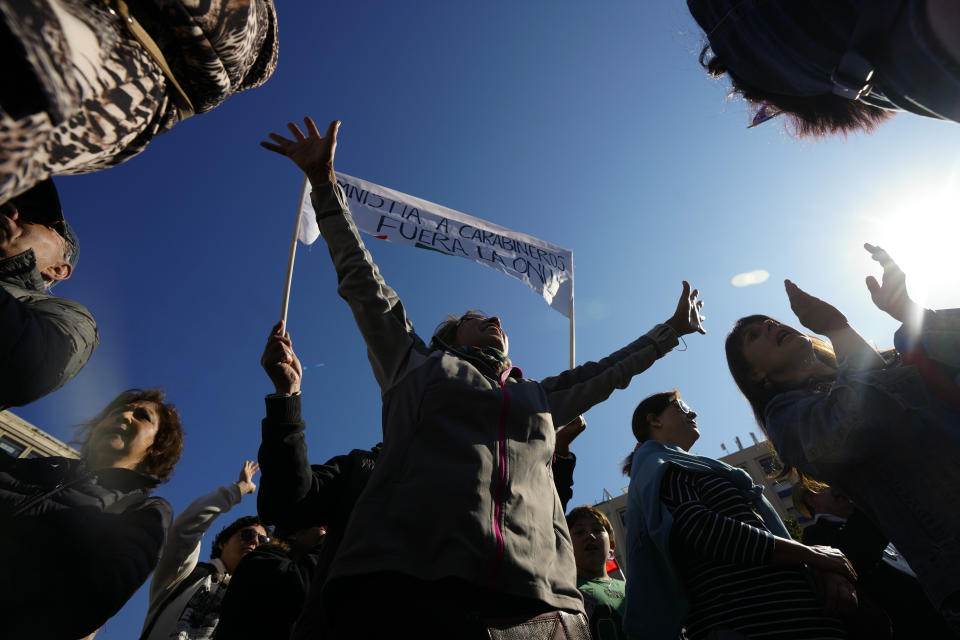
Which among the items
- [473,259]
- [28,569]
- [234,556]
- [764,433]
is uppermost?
[473,259]

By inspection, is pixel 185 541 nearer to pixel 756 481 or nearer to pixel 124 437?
pixel 124 437

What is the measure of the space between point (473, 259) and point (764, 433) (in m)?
3.53

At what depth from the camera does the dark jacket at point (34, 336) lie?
37.4 inches

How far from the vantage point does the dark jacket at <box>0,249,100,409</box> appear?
3.12ft

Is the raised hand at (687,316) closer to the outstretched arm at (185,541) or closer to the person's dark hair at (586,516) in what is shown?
the person's dark hair at (586,516)

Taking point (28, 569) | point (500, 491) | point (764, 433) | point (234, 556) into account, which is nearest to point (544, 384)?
point (500, 491)

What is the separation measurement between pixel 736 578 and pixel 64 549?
2313 mm

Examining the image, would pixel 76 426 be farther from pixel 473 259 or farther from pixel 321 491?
pixel 473 259

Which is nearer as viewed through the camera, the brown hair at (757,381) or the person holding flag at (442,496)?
the person holding flag at (442,496)

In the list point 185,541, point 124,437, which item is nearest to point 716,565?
point 124,437

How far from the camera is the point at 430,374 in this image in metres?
1.58

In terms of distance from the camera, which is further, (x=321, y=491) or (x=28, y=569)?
(x=321, y=491)

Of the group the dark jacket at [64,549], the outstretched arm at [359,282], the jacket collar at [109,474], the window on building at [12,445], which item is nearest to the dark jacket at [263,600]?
the dark jacket at [64,549]

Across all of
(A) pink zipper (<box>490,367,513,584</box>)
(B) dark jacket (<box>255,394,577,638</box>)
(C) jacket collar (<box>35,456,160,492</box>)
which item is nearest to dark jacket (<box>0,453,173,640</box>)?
(C) jacket collar (<box>35,456,160,492</box>)
